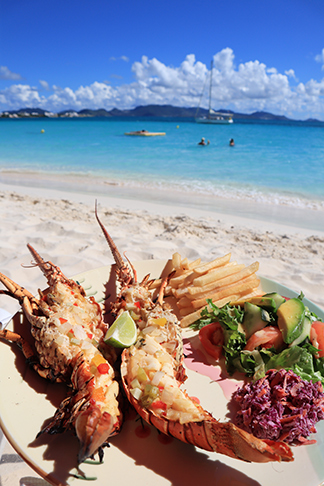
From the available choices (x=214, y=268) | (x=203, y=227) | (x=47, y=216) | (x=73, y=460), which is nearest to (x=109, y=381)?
(x=73, y=460)

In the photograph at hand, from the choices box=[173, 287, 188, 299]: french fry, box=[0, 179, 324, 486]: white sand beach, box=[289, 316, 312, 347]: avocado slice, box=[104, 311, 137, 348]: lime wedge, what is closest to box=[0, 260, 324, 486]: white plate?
box=[104, 311, 137, 348]: lime wedge

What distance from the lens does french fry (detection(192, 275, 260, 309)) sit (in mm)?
3104

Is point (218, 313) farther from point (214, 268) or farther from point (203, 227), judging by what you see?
point (203, 227)

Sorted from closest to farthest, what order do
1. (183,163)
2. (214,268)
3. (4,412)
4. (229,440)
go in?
(229,440)
(4,412)
(214,268)
(183,163)

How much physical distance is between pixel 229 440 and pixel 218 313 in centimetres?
140

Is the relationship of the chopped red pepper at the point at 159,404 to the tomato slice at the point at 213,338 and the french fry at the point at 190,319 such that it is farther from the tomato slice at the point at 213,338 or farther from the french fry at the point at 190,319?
the french fry at the point at 190,319

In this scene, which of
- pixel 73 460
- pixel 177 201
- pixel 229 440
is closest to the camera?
pixel 229 440

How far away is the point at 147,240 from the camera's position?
21.1 ft

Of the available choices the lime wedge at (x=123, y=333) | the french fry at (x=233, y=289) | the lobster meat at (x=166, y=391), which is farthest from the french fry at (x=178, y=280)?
the lime wedge at (x=123, y=333)

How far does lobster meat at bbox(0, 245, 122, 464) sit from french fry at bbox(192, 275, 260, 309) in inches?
40.0

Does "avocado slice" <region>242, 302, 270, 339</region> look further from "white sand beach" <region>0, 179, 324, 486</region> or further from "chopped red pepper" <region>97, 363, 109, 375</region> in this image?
"white sand beach" <region>0, 179, 324, 486</region>

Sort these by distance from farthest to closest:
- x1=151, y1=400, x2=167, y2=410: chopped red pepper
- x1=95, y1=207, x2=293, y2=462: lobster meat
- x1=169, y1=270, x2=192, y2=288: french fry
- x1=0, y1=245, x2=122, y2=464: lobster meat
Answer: x1=169, y1=270, x2=192, y2=288: french fry
x1=151, y1=400, x2=167, y2=410: chopped red pepper
x1=0, y1=245, x2=122, y2=464: lobster meat
x1=95, y1=207, x2=293, y2=462: lobster meat

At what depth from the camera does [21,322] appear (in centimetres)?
267

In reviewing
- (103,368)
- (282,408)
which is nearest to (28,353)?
(103,368)
